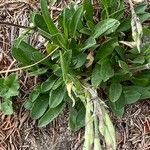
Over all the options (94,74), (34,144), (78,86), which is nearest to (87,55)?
(94,74)

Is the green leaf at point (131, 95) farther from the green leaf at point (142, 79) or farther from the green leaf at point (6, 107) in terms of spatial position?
the green leaf at point (6, 107)

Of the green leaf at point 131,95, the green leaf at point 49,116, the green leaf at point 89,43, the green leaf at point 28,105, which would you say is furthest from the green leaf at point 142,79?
the green leaf at point 28,105

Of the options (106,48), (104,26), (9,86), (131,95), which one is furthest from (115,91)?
(9,86)

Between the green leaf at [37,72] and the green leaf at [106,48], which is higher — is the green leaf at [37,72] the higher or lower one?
the lower one

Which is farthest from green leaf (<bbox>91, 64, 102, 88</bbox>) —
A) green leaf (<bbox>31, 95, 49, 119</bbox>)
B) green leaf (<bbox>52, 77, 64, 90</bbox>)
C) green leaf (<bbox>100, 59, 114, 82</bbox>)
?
green leaf (<bbox>31, 95, 49, 119</bbox>)

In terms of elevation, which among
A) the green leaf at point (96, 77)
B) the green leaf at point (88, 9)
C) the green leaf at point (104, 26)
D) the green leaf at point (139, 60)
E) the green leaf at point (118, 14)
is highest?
the green leaf at point (88, 9)

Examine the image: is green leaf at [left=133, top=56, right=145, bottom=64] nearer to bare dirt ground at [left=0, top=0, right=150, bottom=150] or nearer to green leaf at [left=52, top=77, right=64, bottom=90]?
bare dirt ground at [left=0, top=0, right=150, bottom=150]
